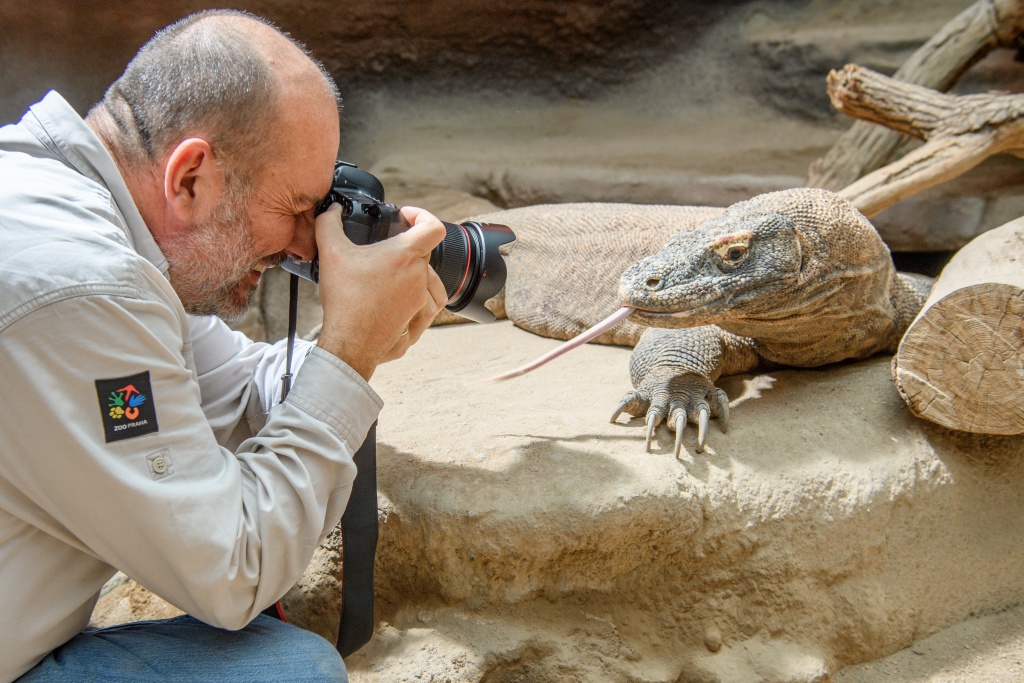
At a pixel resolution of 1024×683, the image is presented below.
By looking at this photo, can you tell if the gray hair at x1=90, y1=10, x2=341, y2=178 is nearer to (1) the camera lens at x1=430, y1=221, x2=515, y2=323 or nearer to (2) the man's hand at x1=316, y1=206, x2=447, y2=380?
(2) the man's hand at x1=316, y1=206, x2=447, y2=380

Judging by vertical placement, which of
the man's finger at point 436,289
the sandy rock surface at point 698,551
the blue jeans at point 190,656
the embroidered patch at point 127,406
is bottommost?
the sandy rock surface at point 698,551

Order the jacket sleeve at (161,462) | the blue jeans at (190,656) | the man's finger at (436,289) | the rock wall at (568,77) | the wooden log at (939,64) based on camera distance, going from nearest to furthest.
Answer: the jacket sleeve at (161,462) → the blue jeans at (190,656) → the man's finger at (436,289) → the wooden log at (939,64) → the rock wall at (568,77)

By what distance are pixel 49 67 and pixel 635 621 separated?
4.48 m

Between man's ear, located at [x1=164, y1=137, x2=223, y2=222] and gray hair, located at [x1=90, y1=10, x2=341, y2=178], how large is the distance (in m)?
0.03

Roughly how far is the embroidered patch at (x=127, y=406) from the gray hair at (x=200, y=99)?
18.1 inches

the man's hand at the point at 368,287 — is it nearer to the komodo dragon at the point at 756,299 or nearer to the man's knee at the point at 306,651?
the man's knee at the point at 306,651

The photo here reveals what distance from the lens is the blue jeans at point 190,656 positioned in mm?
1380

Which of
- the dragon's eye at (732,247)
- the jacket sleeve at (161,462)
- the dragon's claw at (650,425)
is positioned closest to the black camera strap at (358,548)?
the jacket sleeve at (161,462)

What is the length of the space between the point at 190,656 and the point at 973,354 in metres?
1.95

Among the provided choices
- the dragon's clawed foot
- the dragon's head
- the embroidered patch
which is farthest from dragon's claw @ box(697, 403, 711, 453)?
the embroidered patch

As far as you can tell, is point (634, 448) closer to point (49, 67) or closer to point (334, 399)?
point (334, 399)

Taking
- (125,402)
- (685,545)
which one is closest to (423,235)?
(125,402)

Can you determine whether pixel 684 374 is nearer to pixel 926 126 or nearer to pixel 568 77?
pixel 926 126

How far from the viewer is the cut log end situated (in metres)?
2.15
